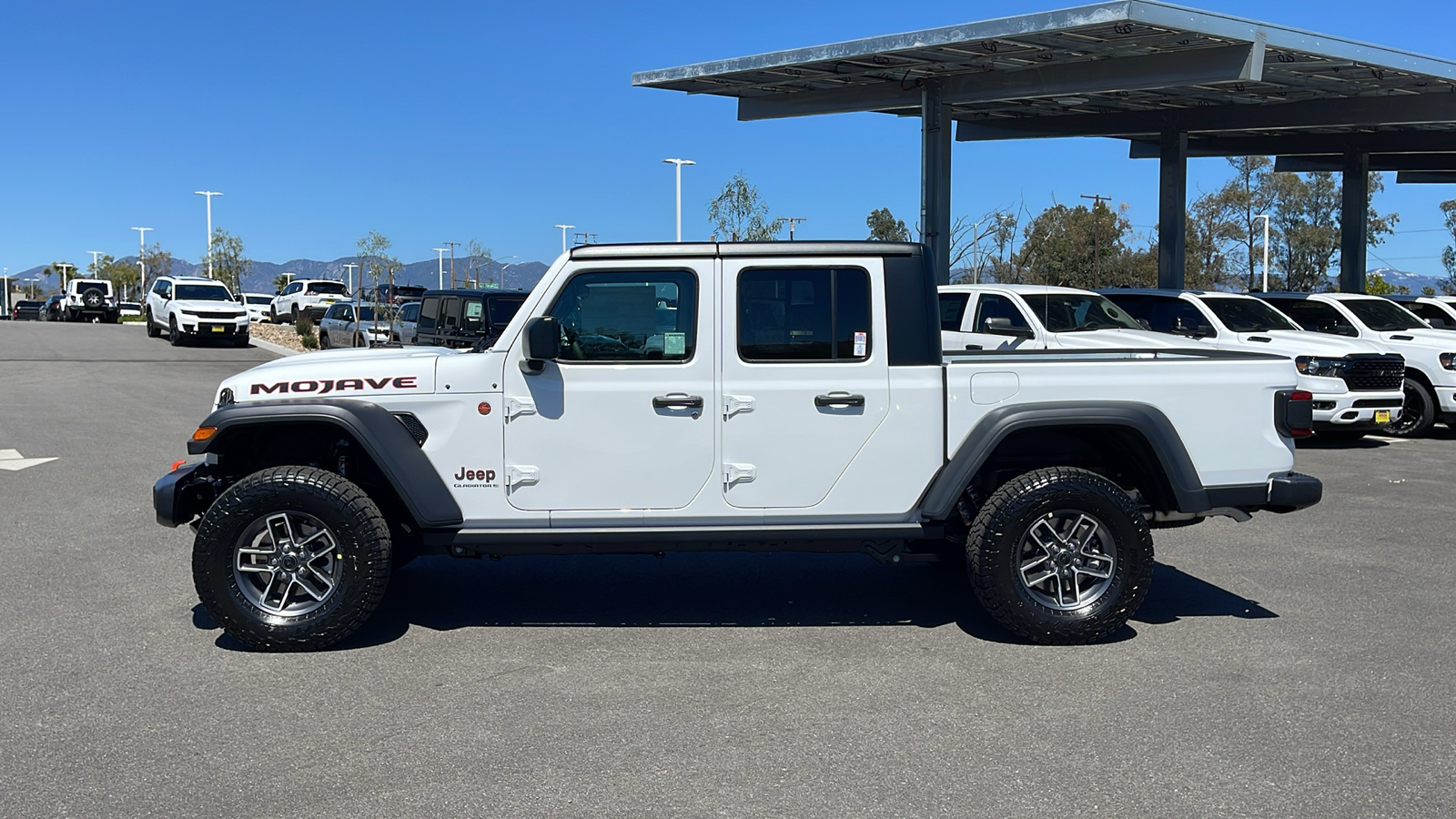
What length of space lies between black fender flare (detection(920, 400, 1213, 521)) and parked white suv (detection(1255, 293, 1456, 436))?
34.5ft

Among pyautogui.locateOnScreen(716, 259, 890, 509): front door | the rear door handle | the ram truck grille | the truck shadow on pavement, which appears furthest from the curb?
the rear door handle

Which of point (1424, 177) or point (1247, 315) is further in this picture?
point (1424, 177)

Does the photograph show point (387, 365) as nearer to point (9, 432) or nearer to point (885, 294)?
point (885, 294)

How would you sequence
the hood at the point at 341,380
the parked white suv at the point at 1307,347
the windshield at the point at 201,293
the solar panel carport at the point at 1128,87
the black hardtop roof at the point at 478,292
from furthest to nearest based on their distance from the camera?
the windshield at the point at 201,293, the black hardtop roof at the point at 478,292, the solar panel carport at the point at 1128,87, the parked white suv at the point at 1307,347, the hood at the point at 341,380

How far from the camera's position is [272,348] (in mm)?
33156

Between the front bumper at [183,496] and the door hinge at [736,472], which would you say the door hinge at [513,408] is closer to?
the door hinge at [736,472]

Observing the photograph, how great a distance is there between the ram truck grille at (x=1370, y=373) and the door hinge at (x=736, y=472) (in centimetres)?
1053

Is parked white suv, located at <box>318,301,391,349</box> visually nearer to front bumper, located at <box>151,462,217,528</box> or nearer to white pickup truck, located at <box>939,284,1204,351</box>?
white pickup truck, located at <box>939,284,1204,351</box>

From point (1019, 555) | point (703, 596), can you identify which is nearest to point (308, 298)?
point (703, 596)

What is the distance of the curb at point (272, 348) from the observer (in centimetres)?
3182

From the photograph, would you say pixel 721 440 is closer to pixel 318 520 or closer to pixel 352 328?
pixel 318 520

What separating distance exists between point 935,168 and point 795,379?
1669 cm

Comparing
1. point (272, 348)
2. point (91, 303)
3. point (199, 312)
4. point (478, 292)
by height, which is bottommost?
point (272, 348)

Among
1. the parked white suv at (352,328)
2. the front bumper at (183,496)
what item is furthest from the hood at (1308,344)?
the parked white suv at (352,328)
